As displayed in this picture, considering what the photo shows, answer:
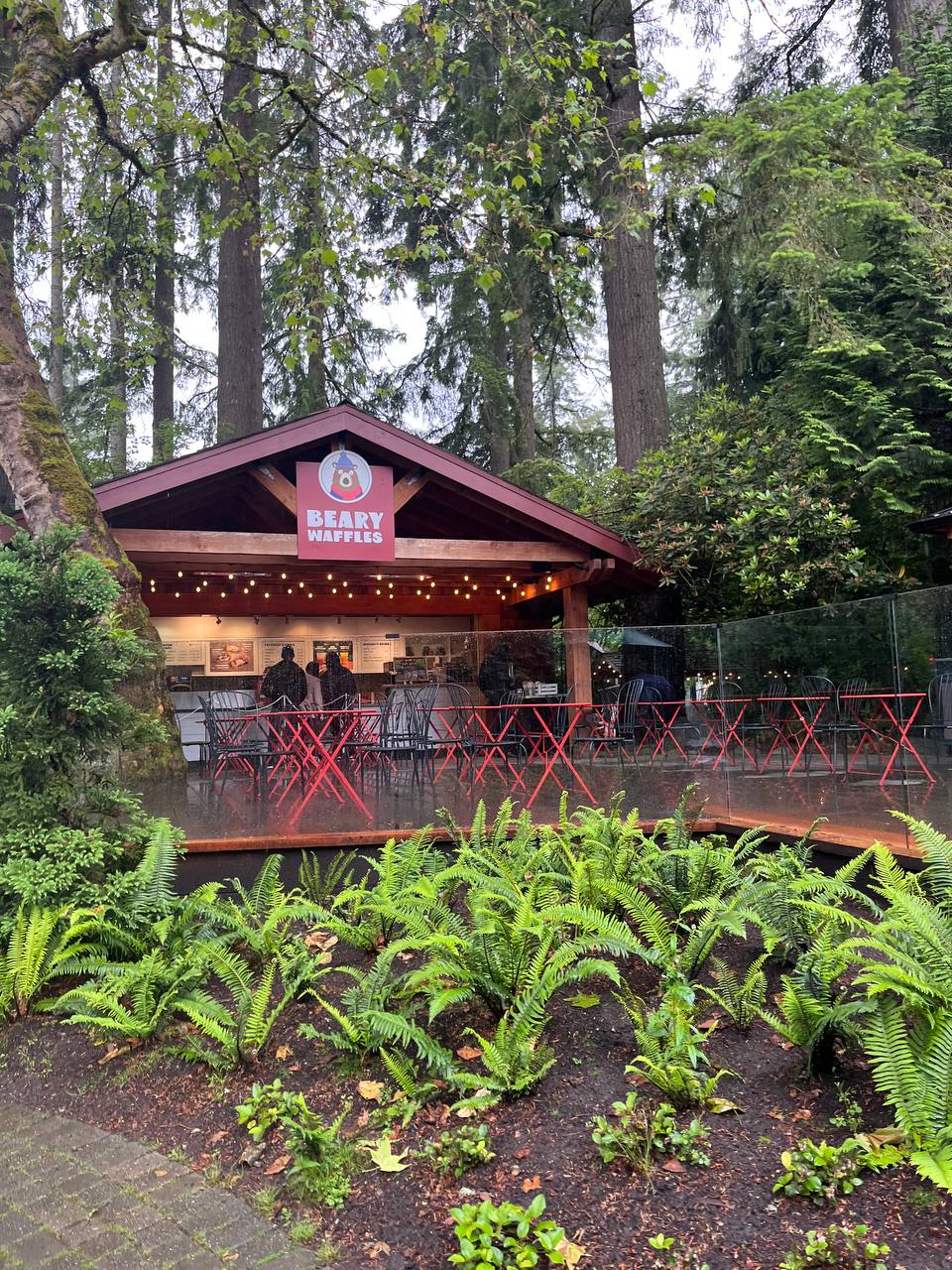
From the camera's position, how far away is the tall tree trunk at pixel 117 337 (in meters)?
10.3

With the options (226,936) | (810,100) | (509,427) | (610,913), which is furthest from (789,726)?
(509,427)

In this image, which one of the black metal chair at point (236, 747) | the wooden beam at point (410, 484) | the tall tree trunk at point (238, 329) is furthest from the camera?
the tall tree trunk at point (238, 329)

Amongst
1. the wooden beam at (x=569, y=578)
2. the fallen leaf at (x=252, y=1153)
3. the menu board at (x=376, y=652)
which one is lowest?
the fallen leaf at (x=252, y=1153)

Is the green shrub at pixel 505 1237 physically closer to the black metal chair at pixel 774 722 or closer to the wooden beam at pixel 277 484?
the black metal chair at pixel 774 722

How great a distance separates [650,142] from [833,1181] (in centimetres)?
1435

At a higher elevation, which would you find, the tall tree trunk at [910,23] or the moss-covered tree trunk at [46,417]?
the tall tree trunk at [910,23]

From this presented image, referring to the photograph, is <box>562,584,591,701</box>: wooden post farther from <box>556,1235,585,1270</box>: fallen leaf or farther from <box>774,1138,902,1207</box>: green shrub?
<box>556,1235,585,1270</box>: fallen leaf

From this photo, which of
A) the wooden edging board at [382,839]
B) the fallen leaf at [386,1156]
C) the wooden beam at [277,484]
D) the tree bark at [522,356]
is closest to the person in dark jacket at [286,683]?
the wooden beam at [277,484]

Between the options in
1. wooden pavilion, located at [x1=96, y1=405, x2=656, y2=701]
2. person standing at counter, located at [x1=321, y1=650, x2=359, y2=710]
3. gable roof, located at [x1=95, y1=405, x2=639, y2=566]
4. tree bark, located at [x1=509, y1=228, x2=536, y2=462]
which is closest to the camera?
person standing at counter, located at [x1=321, y1=650, x2=359, y2=710]

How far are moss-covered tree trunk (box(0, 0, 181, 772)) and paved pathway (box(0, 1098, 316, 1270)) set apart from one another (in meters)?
3.10

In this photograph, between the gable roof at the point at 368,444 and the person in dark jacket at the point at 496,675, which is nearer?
the person in dark jacket at the point at 496,675

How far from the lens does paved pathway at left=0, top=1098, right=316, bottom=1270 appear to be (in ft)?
6.87

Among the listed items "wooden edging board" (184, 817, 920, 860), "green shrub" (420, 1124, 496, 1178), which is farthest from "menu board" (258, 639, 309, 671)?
"green shrub" (420, 1124, 496, 1178)

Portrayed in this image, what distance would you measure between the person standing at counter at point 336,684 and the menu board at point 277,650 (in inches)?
156
